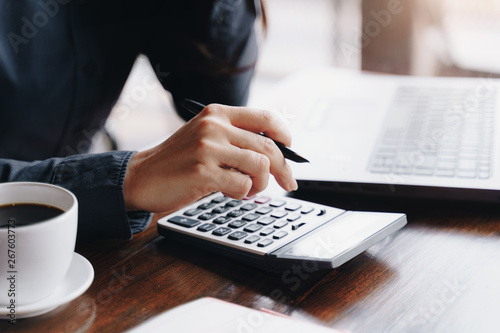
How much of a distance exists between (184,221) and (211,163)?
8 cm

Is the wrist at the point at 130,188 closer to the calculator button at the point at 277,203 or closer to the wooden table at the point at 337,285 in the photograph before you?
the wooden table at the point at 337,285

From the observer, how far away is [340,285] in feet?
1.64

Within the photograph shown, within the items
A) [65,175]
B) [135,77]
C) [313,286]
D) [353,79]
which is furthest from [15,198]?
[135,77]

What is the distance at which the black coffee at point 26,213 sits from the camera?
1.55ft

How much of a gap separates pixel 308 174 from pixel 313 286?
221 millimetres

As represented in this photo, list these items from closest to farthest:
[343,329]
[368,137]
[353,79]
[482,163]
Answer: [343,329] → [482,163] → [368,137] → [353,79]

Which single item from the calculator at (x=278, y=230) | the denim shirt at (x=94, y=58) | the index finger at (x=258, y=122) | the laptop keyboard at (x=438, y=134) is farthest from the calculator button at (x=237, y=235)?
the denim shirt at (x=94, y=58)

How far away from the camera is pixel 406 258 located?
0.54 meters

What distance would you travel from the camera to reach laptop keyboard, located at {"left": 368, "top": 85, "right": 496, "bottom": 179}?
0.68m

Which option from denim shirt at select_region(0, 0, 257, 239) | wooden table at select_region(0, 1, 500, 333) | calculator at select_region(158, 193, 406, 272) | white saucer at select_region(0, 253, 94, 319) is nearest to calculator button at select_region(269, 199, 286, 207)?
calculator at select_region(158, 193, 406, 272)

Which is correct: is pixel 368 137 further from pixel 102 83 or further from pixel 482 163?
pixel 102 83

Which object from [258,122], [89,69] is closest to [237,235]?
[258,122]

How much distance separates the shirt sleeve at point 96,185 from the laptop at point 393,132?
→ 0.23m

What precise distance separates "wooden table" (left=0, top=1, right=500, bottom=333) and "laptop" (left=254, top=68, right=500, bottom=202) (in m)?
0.06
